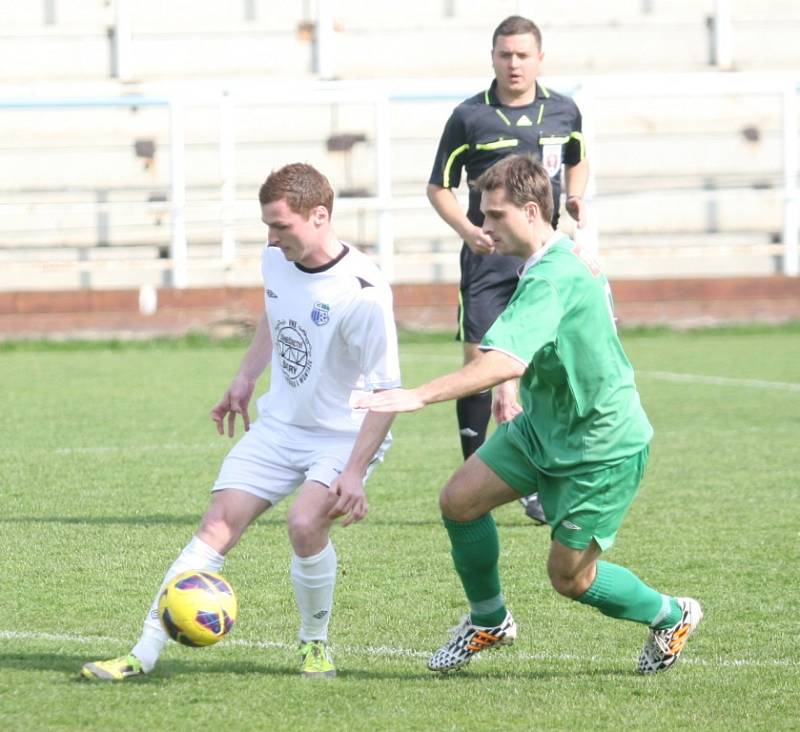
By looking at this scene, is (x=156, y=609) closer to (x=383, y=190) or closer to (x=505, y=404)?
(x=505, y=404)

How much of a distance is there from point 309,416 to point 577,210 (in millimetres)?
2086

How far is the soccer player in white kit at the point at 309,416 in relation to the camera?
4.61 metres

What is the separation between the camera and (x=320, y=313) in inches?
189

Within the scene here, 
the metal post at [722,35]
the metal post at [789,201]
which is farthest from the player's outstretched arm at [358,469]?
the metal post at [722,35]

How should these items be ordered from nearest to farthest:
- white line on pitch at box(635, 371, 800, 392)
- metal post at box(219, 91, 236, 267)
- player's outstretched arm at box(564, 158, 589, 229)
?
1. player's outstretched arm at box(564, 158, 589, 229)
2. white line on pitch at box(635, 371, 800, 392)
3. metal post at box(219, 91, 236, 267)

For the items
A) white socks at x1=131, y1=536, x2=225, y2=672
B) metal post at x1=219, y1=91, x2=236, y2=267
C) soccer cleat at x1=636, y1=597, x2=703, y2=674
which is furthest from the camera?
metal post at x1=219, y1=91, x2=236, y2=267

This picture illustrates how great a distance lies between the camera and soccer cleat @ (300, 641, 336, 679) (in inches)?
183

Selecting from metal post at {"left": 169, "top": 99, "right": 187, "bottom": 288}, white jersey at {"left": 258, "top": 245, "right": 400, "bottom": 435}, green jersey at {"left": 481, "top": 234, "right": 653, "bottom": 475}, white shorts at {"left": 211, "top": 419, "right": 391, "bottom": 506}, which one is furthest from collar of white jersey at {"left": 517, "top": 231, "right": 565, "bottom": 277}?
metal post at {"left": 169, "top": 99, "right": 187, "bottom": 288}

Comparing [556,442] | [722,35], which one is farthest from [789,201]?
[556,442]

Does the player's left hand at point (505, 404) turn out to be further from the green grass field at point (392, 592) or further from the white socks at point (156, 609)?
the white socks at point (156, 609)

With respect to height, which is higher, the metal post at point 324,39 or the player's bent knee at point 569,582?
the metal post at point 324,39

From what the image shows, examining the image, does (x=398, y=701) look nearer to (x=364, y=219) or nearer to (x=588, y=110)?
(x=588, y=110)

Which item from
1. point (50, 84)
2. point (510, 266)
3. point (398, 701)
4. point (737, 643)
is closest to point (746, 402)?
point (510, 266)

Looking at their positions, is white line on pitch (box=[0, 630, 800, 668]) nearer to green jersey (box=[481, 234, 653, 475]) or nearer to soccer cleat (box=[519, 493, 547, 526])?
green jersey (box=[481, 234, 653, 475])
